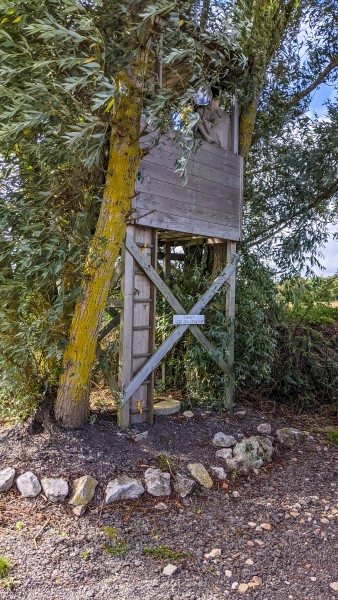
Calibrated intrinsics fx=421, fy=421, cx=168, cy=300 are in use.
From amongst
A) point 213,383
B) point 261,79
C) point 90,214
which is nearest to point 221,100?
point 261,79

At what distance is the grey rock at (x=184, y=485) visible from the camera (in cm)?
347

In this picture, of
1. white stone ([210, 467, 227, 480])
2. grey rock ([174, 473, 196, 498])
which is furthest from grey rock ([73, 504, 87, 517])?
white stone ([210, 467, 227, 480])

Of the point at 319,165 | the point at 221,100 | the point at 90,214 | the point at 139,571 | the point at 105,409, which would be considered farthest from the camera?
the point at 319,165

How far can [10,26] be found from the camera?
3436 millimetres

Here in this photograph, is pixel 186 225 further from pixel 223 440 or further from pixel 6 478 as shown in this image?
pixel 6 478

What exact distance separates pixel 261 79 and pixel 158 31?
7.45 feet

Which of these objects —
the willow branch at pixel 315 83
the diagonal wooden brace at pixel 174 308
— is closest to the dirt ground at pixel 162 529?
the diagonal wooden brace at pixel 174 308

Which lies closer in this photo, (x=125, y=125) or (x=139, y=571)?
(x=139, y=571)

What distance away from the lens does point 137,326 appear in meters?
4.46

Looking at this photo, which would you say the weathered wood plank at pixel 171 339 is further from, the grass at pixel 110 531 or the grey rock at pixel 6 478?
the grass at pixel 110 531

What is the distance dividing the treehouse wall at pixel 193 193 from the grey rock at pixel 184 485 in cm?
242

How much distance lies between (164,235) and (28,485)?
343 cm

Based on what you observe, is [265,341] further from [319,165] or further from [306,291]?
[319,165]

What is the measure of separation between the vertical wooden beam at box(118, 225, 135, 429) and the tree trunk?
1.20 ft
